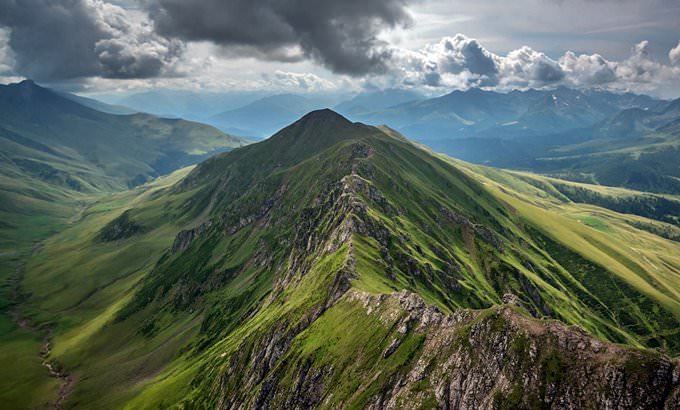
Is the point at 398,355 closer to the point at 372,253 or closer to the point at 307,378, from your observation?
the point at 307,378

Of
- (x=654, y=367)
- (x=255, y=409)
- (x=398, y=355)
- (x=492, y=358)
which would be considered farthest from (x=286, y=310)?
(x=654, y=367)

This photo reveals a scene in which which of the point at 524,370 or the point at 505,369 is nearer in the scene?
the point at 524,370

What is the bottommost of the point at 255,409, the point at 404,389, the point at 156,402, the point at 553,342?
the point at 156,402

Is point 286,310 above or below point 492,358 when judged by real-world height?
below

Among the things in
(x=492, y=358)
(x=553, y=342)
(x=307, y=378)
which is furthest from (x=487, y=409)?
(x=307, y=378)

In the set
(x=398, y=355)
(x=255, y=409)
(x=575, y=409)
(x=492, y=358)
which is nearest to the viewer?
(x=575, y=409)

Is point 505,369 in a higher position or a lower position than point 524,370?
lower

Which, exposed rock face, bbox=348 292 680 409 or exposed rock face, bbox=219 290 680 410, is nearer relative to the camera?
exposed rock face, bbox=348 292 680 409

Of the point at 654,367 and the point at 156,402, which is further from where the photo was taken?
the point at 156,402

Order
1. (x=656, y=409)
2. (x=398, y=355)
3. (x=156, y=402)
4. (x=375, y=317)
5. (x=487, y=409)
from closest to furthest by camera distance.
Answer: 1. (x=656, y=409)
2. (x=487, y=409)
3. (x=398, y=355)
4. (x=375, y=317)
5. (x=156, y=402)

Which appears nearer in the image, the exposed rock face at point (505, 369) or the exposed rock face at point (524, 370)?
the exposed rock face at point (524, 370)
